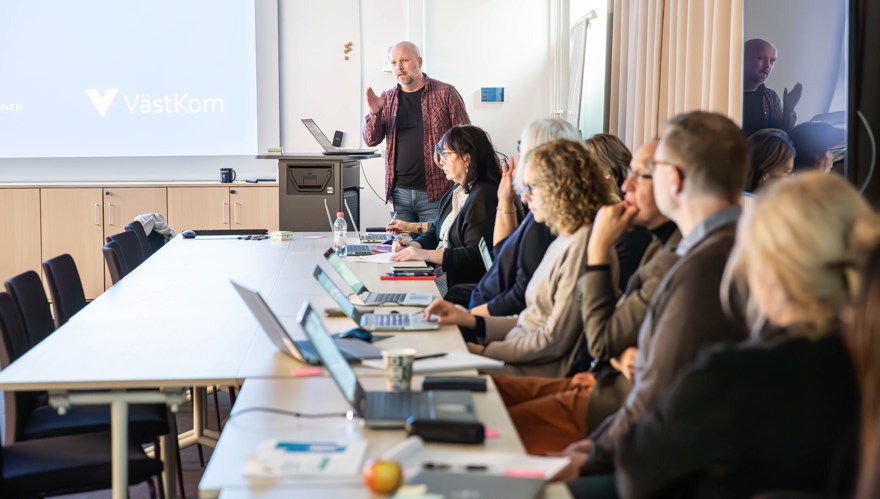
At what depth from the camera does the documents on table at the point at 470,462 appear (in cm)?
192

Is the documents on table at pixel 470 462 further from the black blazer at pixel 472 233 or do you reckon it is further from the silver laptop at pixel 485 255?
the black blazer at pixel 472 233

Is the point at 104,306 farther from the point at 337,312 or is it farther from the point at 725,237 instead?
the point at 725,237

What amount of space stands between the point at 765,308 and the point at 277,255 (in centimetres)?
387

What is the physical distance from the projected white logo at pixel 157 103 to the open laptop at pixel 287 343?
5846mm

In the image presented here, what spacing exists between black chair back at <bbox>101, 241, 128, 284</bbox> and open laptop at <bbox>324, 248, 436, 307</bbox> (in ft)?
4.49

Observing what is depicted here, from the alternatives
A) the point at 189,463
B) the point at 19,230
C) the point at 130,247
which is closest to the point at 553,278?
the point at 189,463

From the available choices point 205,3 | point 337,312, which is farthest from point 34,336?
point 205,3

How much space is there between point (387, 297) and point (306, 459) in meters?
1.87

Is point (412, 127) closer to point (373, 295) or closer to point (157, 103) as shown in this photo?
point (157, 103)

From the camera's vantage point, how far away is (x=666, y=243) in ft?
9.38

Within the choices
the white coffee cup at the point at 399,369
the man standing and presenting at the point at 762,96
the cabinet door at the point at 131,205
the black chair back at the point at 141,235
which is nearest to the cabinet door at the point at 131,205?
the cabinet door at the point at 131,205

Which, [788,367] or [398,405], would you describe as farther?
[398,405]

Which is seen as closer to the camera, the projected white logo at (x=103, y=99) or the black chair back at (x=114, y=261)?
the black chair back at (x=114, y=261)

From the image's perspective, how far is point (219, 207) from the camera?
823cm
